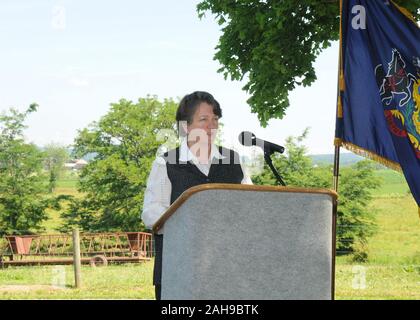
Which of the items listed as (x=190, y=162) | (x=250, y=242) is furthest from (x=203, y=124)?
(x=250, y=242)

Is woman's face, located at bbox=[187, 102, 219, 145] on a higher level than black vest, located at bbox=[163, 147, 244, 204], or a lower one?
higher

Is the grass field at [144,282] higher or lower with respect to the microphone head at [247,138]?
lower

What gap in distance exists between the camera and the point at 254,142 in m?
3.61

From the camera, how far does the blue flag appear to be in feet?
25.1

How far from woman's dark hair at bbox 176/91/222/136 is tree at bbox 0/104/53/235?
1157 inches

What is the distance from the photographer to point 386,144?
25.9 feet

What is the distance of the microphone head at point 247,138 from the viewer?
11.7 ft

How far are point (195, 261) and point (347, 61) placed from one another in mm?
5309

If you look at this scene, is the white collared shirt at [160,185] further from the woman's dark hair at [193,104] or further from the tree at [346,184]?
the tree at [346,184]

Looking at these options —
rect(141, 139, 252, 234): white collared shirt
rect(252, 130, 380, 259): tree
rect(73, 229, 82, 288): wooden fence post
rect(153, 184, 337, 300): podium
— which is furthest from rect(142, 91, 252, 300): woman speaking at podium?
rect(252, 130, 380, 259): tree

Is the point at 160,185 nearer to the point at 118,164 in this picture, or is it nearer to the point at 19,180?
the point at 19,180

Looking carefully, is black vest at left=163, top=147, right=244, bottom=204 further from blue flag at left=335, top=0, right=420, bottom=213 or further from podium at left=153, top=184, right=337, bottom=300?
blue flag at left=335, top=0, right=420, bottom=213

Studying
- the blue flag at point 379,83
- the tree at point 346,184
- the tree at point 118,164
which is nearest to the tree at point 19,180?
the tree at point 118,164

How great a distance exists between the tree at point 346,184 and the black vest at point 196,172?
59.1ft
